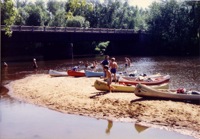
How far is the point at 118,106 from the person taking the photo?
1675 centimetres

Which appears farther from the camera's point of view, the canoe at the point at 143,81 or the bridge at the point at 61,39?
the bridge at the point at 61,39

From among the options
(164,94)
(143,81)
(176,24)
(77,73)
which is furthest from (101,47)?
(164,94)

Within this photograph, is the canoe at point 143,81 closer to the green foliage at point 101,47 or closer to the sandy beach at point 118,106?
the sandy beach at point 118,106

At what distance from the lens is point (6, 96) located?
2164cm

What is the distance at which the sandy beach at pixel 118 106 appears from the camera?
47.1 feet

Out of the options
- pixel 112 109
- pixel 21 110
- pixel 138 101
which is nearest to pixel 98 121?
pixel 112 109

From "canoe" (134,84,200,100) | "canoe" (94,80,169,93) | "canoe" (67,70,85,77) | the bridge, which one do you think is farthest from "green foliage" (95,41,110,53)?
"canoe" (134,84,200,100)

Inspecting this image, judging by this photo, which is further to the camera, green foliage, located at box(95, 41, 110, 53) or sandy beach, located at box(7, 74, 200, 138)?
green foliage, located at box(95, 41, 110, 53)

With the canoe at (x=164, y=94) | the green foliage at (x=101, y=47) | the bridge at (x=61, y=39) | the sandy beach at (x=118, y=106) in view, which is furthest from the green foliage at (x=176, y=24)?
the canoe at (x=164, y=94)

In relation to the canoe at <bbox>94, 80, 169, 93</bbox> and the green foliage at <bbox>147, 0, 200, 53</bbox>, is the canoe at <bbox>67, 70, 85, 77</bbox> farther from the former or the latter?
the green foliage at <bbox>147, 0, 200, 53</bbox>

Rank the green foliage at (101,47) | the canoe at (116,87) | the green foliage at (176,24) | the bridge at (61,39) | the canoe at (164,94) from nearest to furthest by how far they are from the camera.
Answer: the canoe at (164,94), the canoe at (116,87), the bridge at (61,39), the green foliage at (176,24), the green foliage at (101,47)

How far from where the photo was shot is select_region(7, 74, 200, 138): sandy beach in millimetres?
14359

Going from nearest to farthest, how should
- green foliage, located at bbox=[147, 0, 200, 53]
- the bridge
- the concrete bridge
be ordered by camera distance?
1. the concrete bridge
2. the bridge
3. green foliage, located at bbox=[147, 0, 200, 53]

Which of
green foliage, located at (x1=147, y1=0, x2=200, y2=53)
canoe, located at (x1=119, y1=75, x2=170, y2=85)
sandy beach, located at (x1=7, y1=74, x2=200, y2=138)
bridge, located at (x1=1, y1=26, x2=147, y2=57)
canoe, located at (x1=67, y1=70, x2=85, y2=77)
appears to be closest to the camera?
sandy beach, located at (x1=7, y1=74, x2=200, y2=138)
